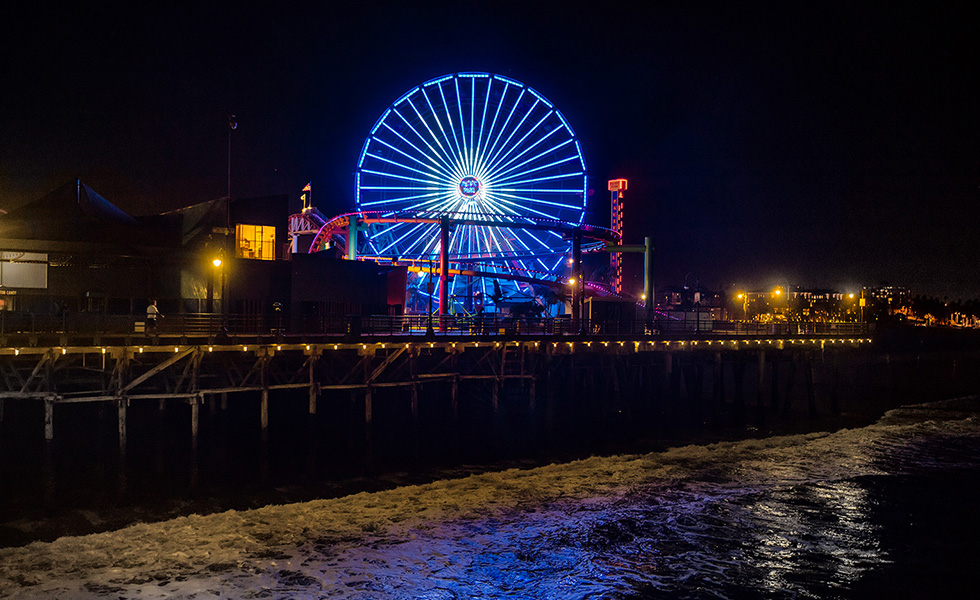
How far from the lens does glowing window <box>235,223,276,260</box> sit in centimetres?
3581

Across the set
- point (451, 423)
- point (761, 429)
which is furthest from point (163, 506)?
point (761, 429)

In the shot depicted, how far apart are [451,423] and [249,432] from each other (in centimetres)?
862

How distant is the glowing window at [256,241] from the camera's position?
117 ft

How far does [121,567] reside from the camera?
1398cm

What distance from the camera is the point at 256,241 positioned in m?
36.3

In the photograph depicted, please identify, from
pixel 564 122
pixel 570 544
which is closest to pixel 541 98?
pixel 564 122

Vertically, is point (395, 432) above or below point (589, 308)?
below

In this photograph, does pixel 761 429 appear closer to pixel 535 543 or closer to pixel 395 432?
pixel 395 432

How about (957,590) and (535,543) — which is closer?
(957,590)

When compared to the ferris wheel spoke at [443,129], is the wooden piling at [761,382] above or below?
below

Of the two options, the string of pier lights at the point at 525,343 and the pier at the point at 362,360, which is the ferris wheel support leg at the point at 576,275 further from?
the string of pier lights at the point at 525,343

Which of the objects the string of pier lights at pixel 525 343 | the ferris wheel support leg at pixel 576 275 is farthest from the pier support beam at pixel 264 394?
the ferris wheel support leg at pixel 576 275

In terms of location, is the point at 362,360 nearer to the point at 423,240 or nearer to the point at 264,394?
the point at 264,394

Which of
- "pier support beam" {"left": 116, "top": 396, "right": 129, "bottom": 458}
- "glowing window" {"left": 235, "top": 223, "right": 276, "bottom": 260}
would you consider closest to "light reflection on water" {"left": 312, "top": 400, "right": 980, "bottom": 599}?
"pier support beam" {"left": 116, "top": 396, "right": 129, "bottom": 458}
